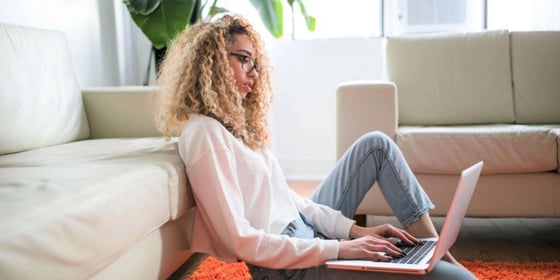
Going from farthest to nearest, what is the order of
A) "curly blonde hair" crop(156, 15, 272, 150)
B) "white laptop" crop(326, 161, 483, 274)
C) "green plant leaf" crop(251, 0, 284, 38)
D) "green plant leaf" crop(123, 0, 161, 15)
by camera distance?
"green plant leaf" crop(251, 0, 284, 38), "green plant leaf" crop(123, 0, 161, 15), "curly blonde hair" crop(156, 15, 272, 150), "white laptop" crop(326, 161, 483, 274)

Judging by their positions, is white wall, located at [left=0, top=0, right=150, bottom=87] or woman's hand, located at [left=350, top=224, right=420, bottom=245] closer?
woman's hand, located at [left=350, top=224, right=420, bottom=245]

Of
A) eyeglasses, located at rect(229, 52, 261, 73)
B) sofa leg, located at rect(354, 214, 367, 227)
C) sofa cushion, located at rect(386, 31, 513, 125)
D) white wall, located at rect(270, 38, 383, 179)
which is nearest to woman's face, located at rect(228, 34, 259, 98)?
eyeglasses, located at rect(229, 52, 261, 73)

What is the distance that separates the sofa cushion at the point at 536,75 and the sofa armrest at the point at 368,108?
0.79 metres

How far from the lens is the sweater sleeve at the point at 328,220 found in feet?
4.17

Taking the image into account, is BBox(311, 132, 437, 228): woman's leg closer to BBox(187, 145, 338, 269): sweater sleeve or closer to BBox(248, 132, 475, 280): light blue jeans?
BBox(248, 132, 475, 280): light blue jeans

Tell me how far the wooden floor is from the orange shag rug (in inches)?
3.0

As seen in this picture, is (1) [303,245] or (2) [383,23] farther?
(2) [383,23]

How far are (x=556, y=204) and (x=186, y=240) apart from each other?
1312 mm

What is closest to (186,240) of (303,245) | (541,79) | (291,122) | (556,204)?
(303,245)

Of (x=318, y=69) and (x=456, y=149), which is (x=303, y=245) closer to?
(x=456, y=149)

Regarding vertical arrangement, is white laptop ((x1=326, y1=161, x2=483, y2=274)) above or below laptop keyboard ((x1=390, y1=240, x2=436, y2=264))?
above

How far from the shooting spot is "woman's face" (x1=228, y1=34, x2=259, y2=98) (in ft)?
4.03

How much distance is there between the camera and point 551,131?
1.90m

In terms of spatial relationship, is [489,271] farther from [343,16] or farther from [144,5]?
[343,16]
